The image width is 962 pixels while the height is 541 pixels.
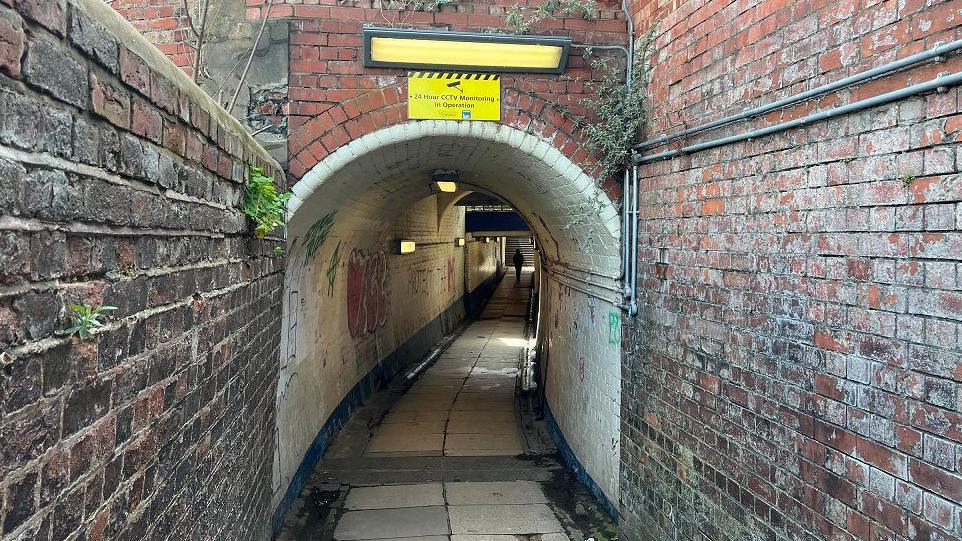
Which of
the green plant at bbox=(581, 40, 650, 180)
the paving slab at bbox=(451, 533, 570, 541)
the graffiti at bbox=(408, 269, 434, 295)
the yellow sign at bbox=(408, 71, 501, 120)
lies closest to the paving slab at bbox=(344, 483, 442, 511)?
the paving slab at bbox=(451, 533, 570, 541)

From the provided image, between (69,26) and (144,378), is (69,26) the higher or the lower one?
the higher one

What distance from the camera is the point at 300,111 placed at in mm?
5477

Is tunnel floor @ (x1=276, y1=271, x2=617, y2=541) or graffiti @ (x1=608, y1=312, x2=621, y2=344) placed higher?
graffiti @ (x1=608, y1=312, x2=621, y2=344)

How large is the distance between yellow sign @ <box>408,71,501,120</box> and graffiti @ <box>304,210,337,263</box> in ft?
5.30

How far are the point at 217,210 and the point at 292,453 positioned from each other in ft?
11.6

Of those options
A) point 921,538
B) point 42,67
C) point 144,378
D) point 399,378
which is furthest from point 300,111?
point 399,378

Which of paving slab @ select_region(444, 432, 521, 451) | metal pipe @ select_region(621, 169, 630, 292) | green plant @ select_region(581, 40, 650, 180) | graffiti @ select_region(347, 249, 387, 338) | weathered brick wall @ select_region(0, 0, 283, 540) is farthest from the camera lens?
graffiti @ select_region(347, 249, 387, 338)

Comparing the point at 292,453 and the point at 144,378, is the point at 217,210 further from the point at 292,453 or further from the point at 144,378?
the point at 292,453

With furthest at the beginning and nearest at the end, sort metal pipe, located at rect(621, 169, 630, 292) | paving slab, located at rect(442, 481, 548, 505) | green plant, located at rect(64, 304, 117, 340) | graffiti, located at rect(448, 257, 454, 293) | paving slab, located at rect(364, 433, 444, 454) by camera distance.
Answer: graffiti, located at rect(448, 257, 454, 293) < paving slab, located at rect(364, 433, 444, 454) < paving slab, located at rect(442, 481, 548, 505) < metal pipe, located at rect(621, 169, 630, 292) < green plant, located at rect(64, 304, 117, 340)

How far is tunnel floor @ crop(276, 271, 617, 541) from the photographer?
18.6ft

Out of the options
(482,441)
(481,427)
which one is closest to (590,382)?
(482,441)

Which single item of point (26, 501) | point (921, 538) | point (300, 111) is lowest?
point (921, 538)

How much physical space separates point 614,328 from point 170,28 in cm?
487

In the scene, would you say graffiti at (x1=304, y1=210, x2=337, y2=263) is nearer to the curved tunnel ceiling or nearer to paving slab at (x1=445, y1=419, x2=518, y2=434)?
the curved tunnel ceiling
